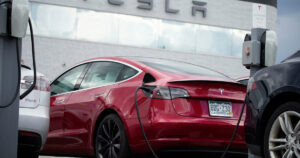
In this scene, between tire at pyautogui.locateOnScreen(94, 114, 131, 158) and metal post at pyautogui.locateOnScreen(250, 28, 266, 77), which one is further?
tire at pyautogui.locateOnScreen(94, 114, 131, 158)

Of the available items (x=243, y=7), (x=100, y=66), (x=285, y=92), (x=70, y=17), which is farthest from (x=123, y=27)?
(x=285, y=92)

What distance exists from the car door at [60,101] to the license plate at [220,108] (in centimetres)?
234

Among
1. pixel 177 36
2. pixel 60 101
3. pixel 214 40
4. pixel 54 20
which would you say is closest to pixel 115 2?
pixel 54 20

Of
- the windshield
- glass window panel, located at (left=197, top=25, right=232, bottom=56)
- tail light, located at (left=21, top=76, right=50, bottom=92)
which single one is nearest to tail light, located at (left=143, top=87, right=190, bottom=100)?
the windshield

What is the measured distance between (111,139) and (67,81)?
→ 1821mm

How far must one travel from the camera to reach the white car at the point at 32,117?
19.1 feet

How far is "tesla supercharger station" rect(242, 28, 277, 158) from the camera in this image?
5949 mm

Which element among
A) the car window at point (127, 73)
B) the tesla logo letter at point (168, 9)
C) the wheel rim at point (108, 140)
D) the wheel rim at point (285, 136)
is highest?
the tesla logo letter at point (168, 9)

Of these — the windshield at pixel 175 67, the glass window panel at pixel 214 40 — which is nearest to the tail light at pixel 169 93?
the windshield at pixel 175 67

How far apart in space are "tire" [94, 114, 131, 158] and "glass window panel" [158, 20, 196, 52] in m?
20.6

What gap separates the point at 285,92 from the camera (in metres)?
5.05

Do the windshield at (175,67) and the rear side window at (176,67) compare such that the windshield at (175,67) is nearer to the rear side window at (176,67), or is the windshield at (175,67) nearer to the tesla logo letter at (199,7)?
the rear side window at (176,67)

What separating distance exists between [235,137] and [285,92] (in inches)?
63.5

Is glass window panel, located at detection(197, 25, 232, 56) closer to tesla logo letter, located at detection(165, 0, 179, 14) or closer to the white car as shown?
tesla logo letter, located at detection(165, 0, 179, 14)
